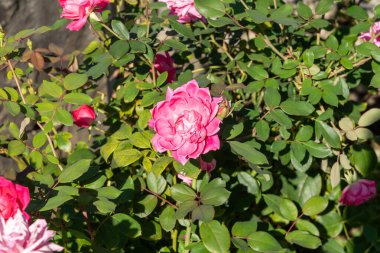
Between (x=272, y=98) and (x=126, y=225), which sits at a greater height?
(x=272, y=98)

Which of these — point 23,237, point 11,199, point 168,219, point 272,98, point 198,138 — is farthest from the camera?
point 272,98

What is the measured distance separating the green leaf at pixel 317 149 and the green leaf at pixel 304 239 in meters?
0.23

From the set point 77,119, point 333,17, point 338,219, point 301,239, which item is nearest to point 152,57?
point 77,119

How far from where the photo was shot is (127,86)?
6.22 ft

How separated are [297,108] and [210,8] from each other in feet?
1.24

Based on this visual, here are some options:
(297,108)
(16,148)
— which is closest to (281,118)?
(297,108)

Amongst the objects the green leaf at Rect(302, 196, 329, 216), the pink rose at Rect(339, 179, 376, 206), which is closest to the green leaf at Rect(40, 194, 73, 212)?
the green leaf at Rect(302, 196, 329, 216)

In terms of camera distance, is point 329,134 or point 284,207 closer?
point 329,134

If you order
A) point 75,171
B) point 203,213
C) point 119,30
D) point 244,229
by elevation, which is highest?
point 119,30

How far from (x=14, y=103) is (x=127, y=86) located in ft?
1.24

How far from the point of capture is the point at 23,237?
3.27 ft

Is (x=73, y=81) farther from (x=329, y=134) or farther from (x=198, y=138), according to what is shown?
(x=329, y=134)

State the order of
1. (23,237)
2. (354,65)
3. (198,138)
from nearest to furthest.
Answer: (23,237) < (198,138) < (354,65)

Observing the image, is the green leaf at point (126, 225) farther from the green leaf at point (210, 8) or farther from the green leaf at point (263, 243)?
the green leaf at point (210, 8)
